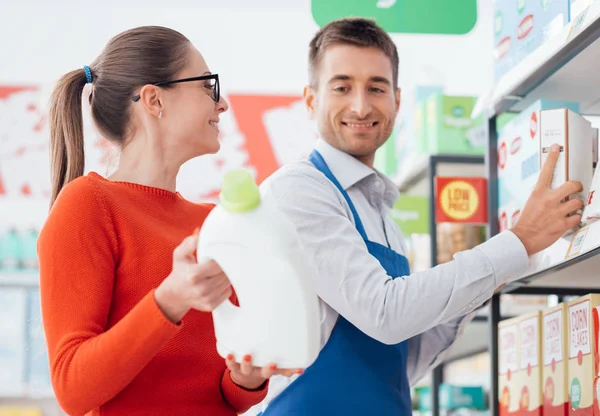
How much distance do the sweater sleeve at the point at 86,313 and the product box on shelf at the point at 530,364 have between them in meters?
1.18

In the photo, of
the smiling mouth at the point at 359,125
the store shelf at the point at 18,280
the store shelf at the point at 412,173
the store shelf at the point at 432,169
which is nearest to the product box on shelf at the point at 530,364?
the smiling mouth at the point at 359,125

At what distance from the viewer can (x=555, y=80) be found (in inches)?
87.6

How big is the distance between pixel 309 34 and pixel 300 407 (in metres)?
5.18

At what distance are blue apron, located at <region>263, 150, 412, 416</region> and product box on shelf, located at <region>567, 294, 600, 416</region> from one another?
15.4 inches

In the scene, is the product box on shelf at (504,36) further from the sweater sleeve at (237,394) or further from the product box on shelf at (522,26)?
the sweater sleeve at (237,394)

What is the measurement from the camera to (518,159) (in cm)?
233

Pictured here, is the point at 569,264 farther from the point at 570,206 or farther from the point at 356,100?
the point at 356,100

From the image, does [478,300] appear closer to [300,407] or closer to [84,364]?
[300,407]

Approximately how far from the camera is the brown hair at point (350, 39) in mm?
2271

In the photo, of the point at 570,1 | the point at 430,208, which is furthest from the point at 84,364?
the point at 430,208

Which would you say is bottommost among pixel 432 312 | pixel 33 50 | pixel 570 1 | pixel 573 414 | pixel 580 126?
pixel 573 414

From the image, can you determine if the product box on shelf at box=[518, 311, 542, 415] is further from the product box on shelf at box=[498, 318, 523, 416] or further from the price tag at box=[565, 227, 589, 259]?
the price tag at box=[565, 227, 589, 259]

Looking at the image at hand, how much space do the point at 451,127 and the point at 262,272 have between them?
9.38ft

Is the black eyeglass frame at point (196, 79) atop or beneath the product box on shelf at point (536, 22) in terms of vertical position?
beneath
